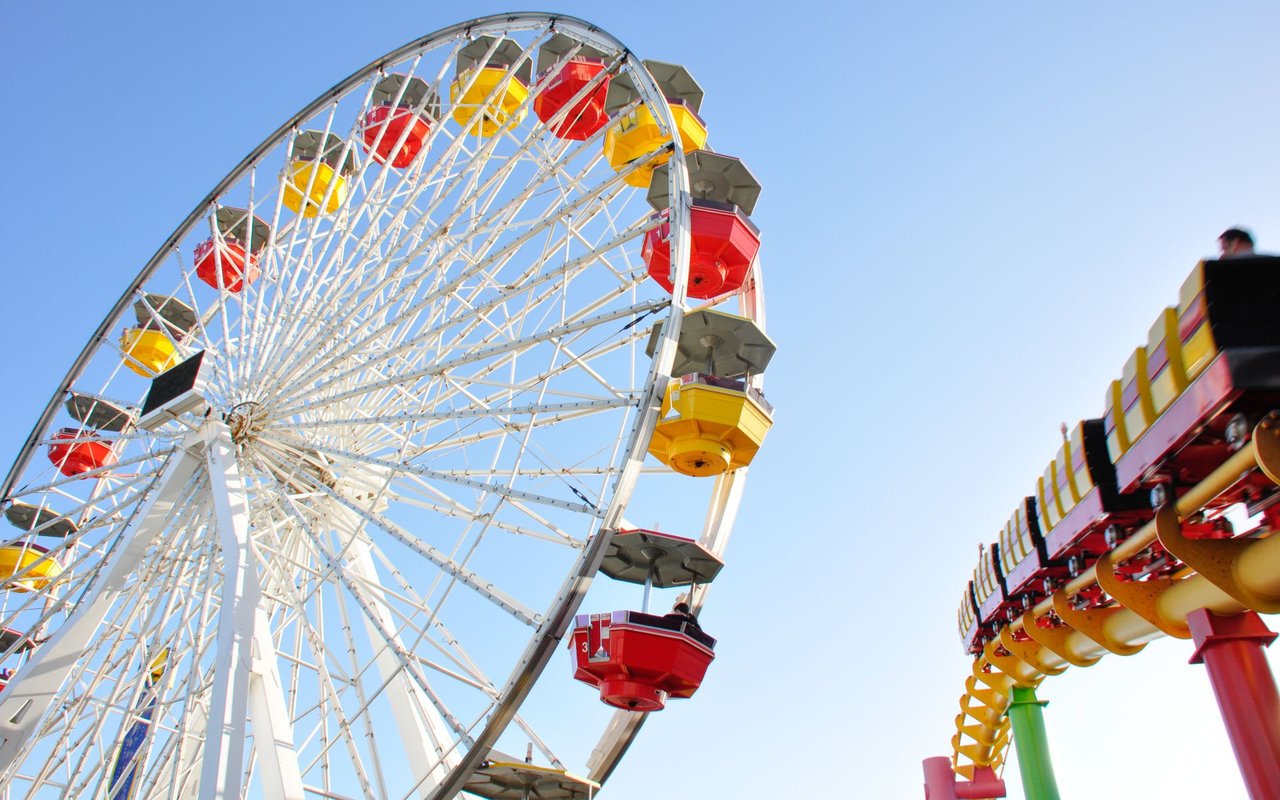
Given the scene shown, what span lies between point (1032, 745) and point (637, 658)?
320cm

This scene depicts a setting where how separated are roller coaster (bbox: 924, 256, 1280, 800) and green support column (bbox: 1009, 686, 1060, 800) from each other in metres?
1.70

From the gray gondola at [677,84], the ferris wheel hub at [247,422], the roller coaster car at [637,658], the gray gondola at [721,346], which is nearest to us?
the roller coaster car at [637,658]

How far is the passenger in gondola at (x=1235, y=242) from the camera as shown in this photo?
3.51 metres

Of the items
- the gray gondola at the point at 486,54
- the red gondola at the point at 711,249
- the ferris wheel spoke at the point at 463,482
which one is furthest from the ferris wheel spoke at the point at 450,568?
the gray gondola at the point at 486,54

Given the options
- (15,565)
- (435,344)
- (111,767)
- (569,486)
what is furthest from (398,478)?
(15,565)

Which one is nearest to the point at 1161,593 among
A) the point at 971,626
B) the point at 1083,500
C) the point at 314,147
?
the point at 1083,500

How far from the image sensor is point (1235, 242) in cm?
355

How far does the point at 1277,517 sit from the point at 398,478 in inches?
293

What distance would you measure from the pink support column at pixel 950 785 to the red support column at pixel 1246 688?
491 cm

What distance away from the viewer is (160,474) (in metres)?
10.4

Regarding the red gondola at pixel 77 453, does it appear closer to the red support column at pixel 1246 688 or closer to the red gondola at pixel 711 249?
the red gondola at pixel 711 249

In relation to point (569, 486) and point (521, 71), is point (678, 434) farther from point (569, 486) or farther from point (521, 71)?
point (521, 71)

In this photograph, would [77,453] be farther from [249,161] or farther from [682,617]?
[682,617]

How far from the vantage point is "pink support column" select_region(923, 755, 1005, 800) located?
28.8 feet
